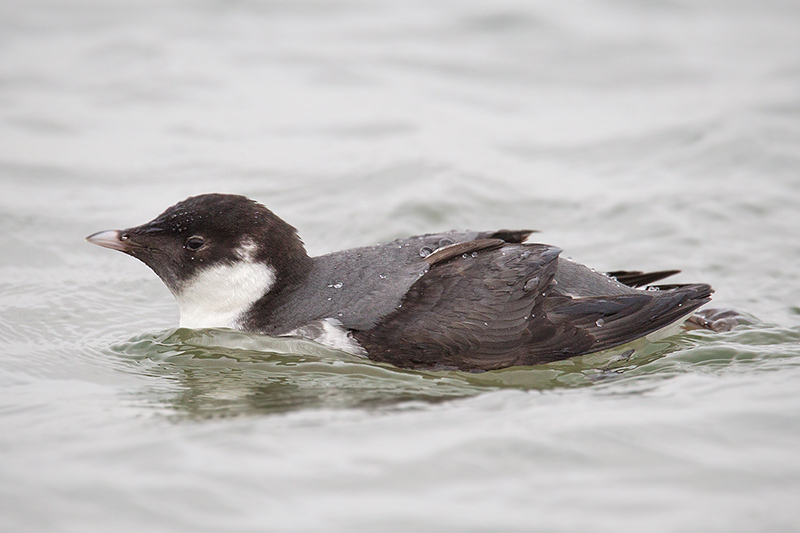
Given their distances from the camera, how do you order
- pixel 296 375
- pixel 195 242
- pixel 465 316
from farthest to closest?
pixel 195 242, pixel 296 375, pixel 465 316

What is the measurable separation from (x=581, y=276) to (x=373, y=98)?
625 cm

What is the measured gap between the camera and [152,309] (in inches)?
333

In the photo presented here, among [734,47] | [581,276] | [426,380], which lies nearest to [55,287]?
[426,380]

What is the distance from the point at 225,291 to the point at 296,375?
88 cm

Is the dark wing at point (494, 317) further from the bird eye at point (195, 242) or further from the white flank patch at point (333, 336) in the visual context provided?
the bird eye at point (195, 242)

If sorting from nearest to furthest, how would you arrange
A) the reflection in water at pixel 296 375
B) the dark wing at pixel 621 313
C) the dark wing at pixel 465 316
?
the reflection in water at pixel 296 375, the dark wing at pixel 465 316, the dark wing at pixel 621 313

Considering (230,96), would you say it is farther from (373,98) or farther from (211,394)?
(211,394)

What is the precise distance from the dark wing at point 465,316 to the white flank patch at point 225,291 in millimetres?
904

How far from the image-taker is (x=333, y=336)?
662cm

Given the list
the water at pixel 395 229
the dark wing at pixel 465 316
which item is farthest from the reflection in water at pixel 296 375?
the dark wing at pixel 465 316

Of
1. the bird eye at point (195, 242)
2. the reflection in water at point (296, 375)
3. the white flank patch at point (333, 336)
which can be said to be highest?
the bird eye at point (195, 242)

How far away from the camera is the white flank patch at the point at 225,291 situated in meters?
Result: 7.04

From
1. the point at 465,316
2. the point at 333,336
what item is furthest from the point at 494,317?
the point at 333,336

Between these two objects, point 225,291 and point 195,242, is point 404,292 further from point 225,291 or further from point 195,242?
point 195,242
